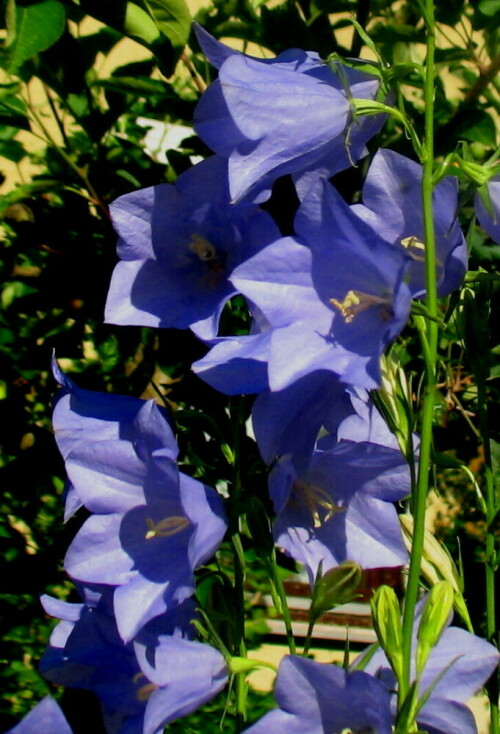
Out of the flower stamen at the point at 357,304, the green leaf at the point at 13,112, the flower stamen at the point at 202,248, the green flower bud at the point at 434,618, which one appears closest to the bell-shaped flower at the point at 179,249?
the flower stamen at the point at 202,248

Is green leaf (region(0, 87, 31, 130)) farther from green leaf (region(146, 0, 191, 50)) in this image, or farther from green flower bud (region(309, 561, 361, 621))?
green flower bud (region(309, 561, 361, 621))

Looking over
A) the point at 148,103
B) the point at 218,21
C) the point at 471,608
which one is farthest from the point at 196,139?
the point at 471,608

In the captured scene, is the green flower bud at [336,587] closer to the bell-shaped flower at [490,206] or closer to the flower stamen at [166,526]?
the flower stamen at [166,526]

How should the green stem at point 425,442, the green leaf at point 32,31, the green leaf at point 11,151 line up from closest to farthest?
the green stem at point 425,442 → the green leaf at point 32,31 → the green leaf at point 11,151

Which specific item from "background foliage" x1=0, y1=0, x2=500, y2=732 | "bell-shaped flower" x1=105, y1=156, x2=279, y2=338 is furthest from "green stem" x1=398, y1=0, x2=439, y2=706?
"background foliage" x1=0, y1=0, x2=500, y2=732

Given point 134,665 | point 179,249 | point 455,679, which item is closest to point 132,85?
point 179,249

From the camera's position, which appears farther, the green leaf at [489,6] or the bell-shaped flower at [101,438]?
the green leaf at [489,6]
